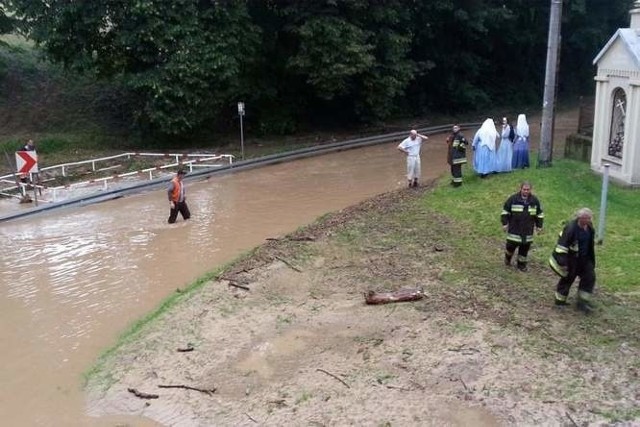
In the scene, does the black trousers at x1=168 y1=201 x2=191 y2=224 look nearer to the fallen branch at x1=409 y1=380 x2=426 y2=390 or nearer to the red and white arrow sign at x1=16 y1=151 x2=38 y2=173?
the red and white arrow sign at x1=16 y1=151 x2=38 y2=173

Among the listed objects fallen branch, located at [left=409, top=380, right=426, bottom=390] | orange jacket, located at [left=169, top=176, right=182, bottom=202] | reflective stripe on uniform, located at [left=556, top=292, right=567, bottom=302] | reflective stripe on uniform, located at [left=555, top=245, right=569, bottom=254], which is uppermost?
reflective stripe on uniform, located at [left=555, top=245, right=569, bottom=254]

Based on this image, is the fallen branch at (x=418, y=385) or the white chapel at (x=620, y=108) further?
the white chapel at (x=620, y=108)

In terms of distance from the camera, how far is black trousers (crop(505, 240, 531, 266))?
422 inches

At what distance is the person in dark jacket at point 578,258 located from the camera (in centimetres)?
904

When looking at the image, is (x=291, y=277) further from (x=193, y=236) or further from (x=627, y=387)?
(x=627, y=387)

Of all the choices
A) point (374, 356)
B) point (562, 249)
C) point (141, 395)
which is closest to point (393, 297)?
point (374, 356)

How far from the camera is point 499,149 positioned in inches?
674

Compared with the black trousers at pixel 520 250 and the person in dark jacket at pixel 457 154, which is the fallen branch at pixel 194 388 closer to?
the black trousers at pixel 520 250

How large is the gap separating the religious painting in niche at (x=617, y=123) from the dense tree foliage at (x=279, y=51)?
11092mm

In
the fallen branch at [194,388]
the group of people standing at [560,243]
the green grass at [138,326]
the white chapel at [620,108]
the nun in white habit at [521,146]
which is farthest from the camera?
the nun in white habit at [521,146]

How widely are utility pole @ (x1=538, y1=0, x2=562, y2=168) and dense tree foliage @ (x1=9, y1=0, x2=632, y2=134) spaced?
33.3 ft

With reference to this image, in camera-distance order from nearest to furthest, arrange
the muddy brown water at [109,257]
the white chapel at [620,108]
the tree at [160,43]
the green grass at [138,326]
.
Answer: the green grass at [138,326], the muddy brown water at [109,257], the white chapel at [620,108], the tree at [160,43]

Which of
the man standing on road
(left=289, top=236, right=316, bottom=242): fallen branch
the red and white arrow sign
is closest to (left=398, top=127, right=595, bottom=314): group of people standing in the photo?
(left=289, top=236, right=316, bottom=242): fallen branch

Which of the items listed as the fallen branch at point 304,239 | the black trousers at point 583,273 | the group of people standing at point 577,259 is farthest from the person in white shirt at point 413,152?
the black trousers at point 583,273
